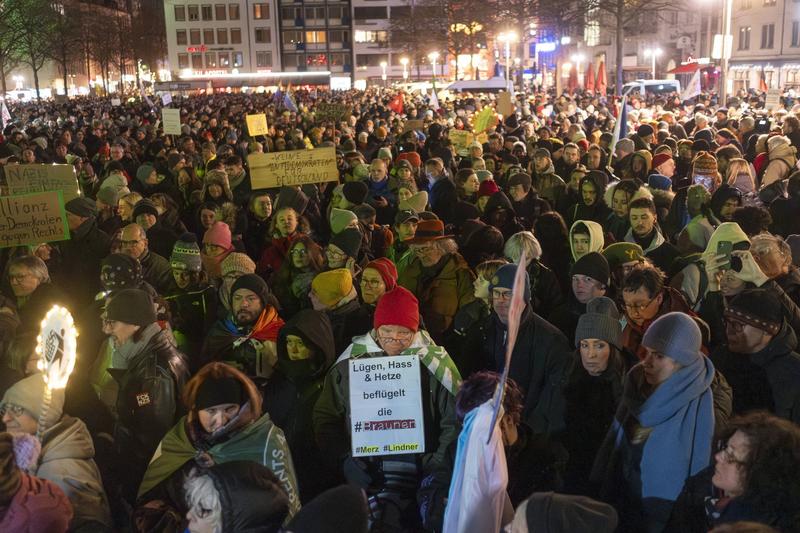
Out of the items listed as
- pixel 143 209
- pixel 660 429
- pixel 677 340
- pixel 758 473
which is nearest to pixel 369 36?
pixel 143 209

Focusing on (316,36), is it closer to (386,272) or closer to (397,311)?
(386,272)

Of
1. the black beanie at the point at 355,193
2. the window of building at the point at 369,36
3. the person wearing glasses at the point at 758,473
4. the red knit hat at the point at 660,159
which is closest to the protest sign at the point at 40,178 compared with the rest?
the black beanie at the point at 355,193

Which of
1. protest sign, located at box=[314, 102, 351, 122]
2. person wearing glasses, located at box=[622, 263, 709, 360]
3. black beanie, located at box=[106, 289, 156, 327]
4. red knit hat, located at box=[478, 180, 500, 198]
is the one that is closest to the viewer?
black beanie, located at box=[106, 289, 156, 327]

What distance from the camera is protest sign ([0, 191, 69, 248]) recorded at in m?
7.43

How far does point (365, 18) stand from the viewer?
106625mm

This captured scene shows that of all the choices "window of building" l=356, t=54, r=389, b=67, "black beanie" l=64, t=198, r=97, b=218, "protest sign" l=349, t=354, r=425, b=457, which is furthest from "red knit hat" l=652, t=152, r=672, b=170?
"window of building" l=356, t=54, r=389, b=67

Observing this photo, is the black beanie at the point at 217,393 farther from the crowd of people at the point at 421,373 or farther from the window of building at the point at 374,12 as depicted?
the window of building at the point at 374,12

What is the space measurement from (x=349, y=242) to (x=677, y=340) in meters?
3.59

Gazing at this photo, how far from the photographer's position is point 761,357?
13.8ft

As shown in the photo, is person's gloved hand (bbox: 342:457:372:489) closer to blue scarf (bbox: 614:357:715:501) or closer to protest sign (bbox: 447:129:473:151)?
blue scarf (bbox: 614:357:715:501)

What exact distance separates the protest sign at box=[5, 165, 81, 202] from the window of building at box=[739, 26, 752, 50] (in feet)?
175

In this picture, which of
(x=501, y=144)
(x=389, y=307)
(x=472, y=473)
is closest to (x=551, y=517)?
(x=472, y=473)

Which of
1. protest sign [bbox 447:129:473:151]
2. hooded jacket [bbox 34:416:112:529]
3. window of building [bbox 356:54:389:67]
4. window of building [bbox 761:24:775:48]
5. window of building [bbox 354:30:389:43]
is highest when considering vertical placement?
window of building [bbox 354:30:389:43]

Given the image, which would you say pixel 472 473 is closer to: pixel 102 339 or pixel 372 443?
pixel 372 443
